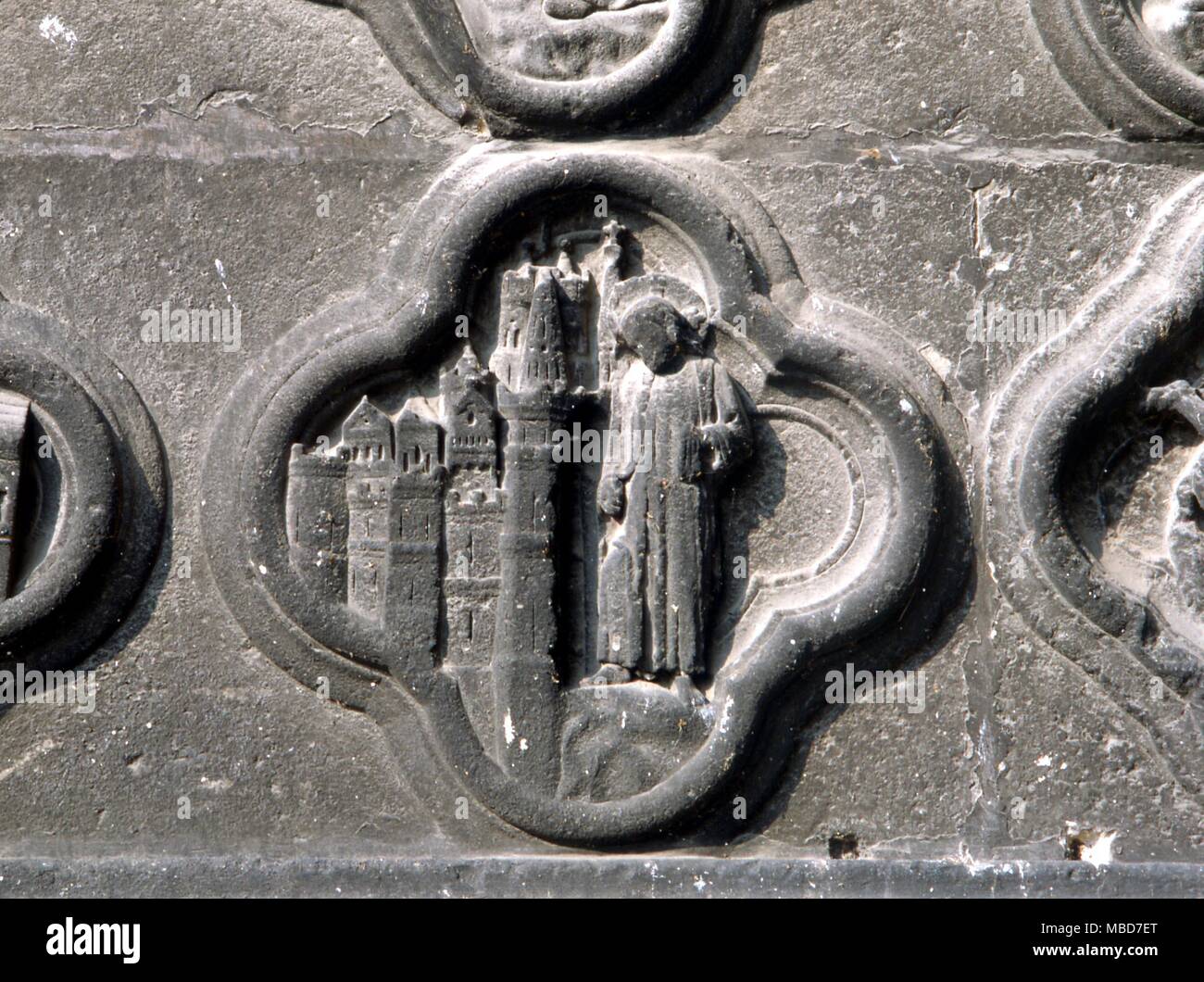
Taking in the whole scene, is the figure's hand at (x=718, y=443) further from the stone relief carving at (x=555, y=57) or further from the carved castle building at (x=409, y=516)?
the stone relief carving at (x=555, y=57)

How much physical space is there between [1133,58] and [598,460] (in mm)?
2147

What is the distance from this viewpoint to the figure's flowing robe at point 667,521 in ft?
13.6

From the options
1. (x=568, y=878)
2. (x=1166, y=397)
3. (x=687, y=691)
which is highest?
(x=1166, y=397)

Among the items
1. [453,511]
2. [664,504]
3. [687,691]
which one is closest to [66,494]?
[453,511]

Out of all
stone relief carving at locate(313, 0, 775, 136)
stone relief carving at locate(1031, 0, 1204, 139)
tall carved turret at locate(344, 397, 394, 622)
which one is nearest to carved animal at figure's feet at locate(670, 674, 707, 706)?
tall carved turret at locate(344, 397, 394, 622)

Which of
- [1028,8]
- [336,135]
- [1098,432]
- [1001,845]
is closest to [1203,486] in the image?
[1098,432]

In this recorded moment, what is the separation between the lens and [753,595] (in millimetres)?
4223

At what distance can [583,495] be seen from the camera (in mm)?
4230

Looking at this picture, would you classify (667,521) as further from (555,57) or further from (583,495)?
(555,57)

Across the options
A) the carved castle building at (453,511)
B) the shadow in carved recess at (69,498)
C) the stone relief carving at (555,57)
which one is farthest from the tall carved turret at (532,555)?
the shadow in carved recess at (69,498)

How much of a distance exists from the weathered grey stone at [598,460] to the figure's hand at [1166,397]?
0.05 ft

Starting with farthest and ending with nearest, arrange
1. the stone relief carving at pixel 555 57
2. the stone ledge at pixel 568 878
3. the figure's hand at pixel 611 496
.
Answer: the stone relief carving at pixel 555 57
the figure's hand at pixel 611 496
the stone ledge at pixel 568 878

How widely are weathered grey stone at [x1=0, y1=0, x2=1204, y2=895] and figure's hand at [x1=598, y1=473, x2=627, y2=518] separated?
2cm

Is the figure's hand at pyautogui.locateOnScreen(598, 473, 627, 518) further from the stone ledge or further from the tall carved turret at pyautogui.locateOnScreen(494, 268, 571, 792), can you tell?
the stone ledge
